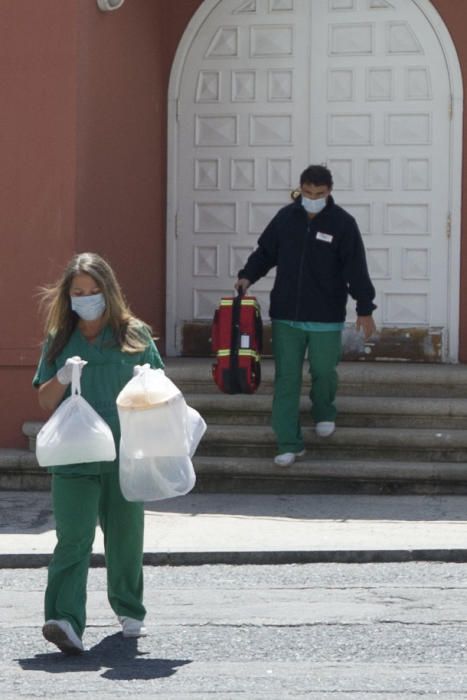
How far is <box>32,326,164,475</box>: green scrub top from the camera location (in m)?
7.16

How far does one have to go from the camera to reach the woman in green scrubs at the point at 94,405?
7.01 meters

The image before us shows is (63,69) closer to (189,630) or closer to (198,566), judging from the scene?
(198,566)

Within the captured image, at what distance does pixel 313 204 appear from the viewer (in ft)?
35.0

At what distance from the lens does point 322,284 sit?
35.1 feet

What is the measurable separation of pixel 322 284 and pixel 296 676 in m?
4.53

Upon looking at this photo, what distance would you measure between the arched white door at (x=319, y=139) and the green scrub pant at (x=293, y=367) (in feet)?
7.77

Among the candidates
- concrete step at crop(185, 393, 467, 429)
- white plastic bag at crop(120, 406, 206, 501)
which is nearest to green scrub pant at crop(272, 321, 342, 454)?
concrete step at crop(185, 393, 467, 429)

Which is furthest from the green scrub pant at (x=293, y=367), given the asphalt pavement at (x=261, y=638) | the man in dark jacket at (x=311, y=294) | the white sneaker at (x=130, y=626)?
the white sneaker at (x=130, y=626)

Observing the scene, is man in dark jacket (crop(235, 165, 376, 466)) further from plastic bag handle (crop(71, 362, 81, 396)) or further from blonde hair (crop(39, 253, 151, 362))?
plastic bag handle (crop(71, 362, 81, 396))

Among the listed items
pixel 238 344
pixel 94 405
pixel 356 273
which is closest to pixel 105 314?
pixel 94 405

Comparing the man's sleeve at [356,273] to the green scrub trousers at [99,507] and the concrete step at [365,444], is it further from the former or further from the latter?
the green scrub trousers at [99,507]

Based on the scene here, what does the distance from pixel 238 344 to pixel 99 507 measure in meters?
3.40

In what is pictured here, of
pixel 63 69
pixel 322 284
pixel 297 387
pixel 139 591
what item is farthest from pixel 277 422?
pixel 139 591

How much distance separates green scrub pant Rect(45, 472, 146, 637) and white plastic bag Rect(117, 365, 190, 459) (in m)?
0.32
